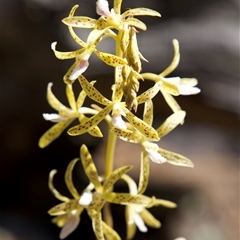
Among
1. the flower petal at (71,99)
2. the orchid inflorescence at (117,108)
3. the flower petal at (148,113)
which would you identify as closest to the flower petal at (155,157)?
the orchid inflorescence at (117,108)

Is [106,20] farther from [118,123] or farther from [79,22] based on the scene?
[118,123]

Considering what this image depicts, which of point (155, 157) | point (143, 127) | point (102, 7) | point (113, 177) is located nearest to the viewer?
point (102, 7)

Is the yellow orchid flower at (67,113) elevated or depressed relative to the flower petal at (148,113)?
depressed

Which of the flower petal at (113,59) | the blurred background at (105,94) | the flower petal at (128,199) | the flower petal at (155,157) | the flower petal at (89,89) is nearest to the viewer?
the flower petal at (113,59)

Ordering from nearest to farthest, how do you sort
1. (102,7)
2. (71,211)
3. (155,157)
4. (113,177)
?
(102,7) < (155,157) < (113,177) < (71,211)

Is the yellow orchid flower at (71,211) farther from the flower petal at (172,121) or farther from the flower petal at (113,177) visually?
the flower petal at (172,121)

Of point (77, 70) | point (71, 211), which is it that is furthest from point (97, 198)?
point (77, 70)

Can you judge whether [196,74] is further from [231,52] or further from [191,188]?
[191,188]

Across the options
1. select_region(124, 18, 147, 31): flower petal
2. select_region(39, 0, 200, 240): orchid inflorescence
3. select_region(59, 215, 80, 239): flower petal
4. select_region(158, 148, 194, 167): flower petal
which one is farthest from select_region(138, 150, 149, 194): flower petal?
select_region(124, 18, 147, 31): flower petal

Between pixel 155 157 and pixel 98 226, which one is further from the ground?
pixel 155 157
